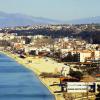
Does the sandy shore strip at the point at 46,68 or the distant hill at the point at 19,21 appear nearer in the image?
the sandy shore strip at the point at 46,68

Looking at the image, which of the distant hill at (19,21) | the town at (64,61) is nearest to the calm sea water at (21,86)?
the town at (64,61)

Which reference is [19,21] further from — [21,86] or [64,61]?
[21,86]

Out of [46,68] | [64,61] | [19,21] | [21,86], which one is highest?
[21,86]

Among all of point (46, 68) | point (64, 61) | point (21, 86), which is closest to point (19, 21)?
point (64, 61)

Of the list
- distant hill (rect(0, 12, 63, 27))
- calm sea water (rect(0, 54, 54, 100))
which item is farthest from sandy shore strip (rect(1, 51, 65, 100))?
distant hill (rect(0, 12, 63, 27))

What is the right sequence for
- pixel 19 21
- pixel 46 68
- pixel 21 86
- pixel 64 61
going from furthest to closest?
pixel 19 21
pixel 64 61
pixel 46 68
pixel 21 86

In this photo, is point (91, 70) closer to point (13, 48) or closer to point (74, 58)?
point (74, 58)

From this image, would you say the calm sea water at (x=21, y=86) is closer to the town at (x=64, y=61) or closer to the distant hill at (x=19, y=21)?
the town at (x=64, y=61)

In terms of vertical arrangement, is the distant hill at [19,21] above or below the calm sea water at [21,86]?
below

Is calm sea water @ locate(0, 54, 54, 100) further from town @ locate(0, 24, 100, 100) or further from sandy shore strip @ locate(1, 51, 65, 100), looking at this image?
town @ locate(0, 24, 100, 100)
